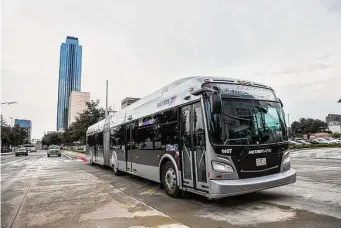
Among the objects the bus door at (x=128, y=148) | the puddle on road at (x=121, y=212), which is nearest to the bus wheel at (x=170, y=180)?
the puddle on road at (x=121, y=212)

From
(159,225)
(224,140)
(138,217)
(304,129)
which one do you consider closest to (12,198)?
(138,217)

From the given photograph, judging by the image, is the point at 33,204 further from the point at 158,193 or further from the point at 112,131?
the point at 112,131

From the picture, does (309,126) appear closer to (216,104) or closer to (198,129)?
(198,129)

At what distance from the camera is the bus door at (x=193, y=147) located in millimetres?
6664

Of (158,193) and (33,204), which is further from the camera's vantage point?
(158,193)

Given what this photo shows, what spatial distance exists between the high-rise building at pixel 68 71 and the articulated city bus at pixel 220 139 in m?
138

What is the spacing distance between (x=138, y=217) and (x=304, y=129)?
4387 inches

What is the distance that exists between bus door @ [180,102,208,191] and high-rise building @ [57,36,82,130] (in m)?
139

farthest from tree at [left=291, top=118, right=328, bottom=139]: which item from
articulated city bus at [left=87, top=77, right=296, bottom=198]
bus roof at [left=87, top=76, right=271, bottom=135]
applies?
articulated city bus at [left=87, top=77, right=296, bottom=198]

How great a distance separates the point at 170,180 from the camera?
321 inches

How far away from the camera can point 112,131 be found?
15.0 m

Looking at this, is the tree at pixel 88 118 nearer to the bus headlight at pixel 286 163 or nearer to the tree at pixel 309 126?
the bus headlight at pixel 286 163

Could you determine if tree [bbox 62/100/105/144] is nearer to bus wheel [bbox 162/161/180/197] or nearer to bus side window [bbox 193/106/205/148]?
bus wheel [bbox 162/161/180/197]

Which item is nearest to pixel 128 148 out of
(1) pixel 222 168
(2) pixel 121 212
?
(2) pixel 121 212
